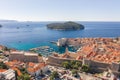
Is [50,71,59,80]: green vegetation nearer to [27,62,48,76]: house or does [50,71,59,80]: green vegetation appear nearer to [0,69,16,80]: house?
[27,62,48,76]: house

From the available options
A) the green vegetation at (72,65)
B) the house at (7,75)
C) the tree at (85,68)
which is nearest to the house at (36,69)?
the house at (7,75)

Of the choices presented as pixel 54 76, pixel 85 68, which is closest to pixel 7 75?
pixel 54 76

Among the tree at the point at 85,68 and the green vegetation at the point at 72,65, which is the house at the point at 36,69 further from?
the tree at the point at 85,68

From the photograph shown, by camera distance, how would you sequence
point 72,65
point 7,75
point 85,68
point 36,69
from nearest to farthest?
point 7,75 < point 36,69 < point 85,68 < point 72,65

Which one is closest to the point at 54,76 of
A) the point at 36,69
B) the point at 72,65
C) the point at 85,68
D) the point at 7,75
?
the point at 36,69

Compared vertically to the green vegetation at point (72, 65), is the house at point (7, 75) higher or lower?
higher

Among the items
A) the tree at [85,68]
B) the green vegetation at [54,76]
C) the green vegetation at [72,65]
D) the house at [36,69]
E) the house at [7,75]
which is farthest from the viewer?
the green vegetation at [72,65]

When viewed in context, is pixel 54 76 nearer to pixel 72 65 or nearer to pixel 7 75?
pixel 72 65

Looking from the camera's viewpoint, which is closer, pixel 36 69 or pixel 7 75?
pixel 7 75

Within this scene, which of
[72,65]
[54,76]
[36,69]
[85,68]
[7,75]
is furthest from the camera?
[72,65]

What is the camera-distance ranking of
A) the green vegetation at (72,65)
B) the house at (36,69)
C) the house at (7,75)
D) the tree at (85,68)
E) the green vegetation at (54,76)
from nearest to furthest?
the house at (7,75), the green vegetation at (54,76), the house at (36,69), the tree at (85,68), the green vegetation at (72,65)

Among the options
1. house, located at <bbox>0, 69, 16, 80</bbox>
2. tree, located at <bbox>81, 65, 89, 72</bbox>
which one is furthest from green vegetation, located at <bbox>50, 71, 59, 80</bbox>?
house, located at <bbox>0, 69, 16, 80</bbox>

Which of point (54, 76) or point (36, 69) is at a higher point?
point (36, 69)
